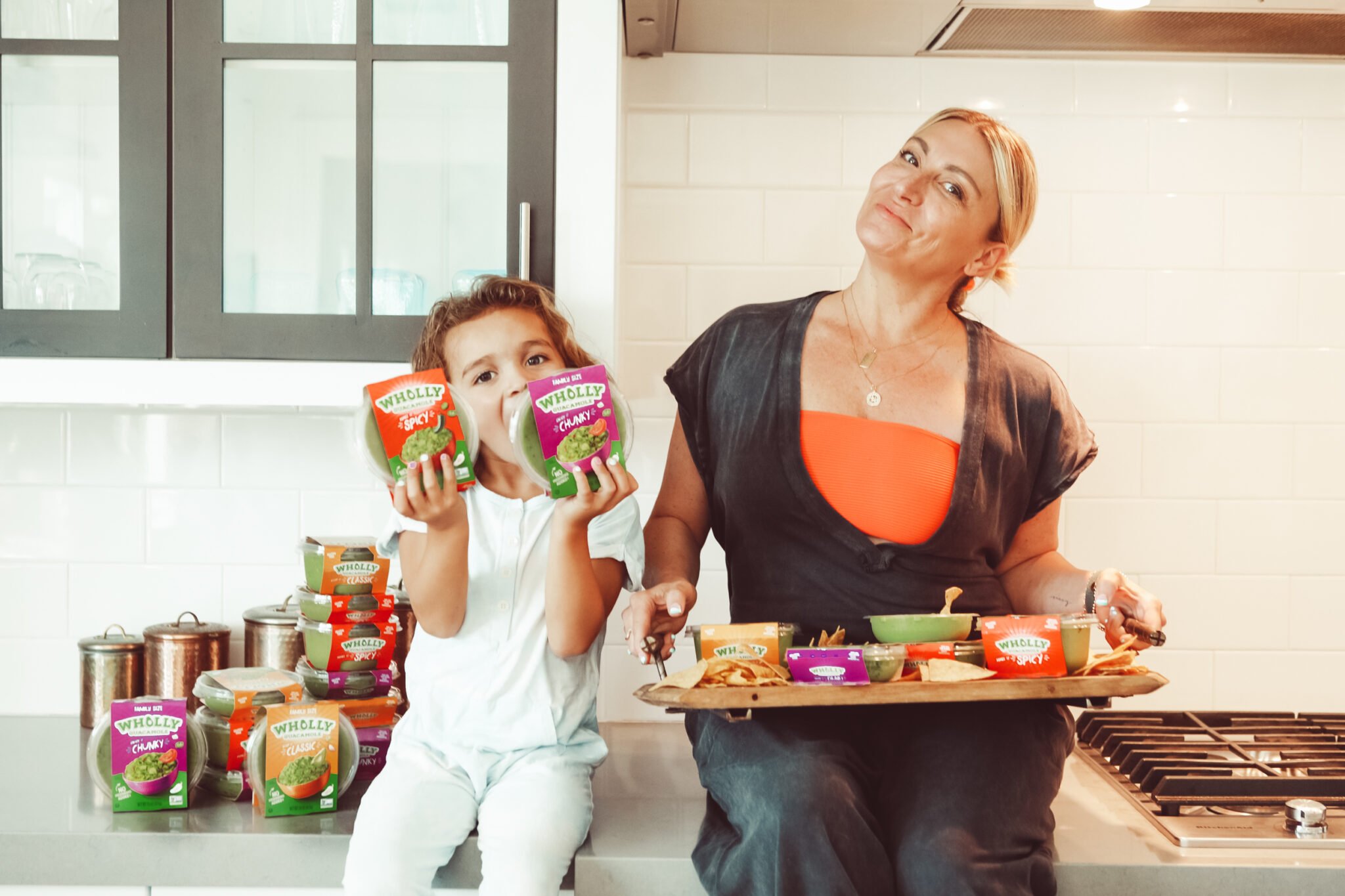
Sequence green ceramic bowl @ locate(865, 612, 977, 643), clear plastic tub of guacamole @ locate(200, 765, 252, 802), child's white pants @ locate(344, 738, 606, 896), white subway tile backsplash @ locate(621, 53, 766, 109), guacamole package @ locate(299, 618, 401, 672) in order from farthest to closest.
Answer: white subway tile backsplash @ locate(621, 53, 766, 109)
guacamole package @ locate(299, 618, 401, 672)
clear plastic tub of guacamole @ locate(200, 765, 252, 802)
green ceramic bowl @ locate(865, 612, 977, 643)
child's white pants @ locate(344, 738, 606, 896)

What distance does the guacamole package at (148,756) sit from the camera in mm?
1368

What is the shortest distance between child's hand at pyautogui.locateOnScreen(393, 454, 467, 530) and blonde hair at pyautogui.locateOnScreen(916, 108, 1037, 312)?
79 centimetres

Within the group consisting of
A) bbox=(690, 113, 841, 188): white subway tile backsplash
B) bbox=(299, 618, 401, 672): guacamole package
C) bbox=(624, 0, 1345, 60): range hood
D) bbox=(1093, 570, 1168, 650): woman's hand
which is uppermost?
bbox=(624, 0, 1345, 60): range hood

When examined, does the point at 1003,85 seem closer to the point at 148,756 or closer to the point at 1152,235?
the point at 1152,235

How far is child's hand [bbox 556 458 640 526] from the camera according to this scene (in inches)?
50.0

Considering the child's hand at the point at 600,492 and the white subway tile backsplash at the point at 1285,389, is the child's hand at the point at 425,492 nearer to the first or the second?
the child's hand at the point at 600,492

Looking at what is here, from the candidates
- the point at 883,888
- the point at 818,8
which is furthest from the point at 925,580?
the point at 818,8

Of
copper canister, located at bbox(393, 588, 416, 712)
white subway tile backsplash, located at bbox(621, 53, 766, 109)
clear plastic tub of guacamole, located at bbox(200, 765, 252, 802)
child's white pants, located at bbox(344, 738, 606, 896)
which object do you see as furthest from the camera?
white subway tile backsplash, located at bbox(621, 53, 766, 109)

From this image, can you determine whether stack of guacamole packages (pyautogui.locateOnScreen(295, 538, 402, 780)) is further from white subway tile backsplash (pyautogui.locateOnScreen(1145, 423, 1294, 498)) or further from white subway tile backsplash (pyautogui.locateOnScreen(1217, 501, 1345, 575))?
white subway tile backsplash (pyautogui.locateOnScreen(1217, 501, 1345, 575))

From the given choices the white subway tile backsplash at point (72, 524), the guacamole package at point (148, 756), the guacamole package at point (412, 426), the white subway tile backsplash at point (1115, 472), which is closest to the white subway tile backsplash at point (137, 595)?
the white subway tile backsplash at point (72, 524)

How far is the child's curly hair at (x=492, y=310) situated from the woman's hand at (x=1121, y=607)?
0.69 metres

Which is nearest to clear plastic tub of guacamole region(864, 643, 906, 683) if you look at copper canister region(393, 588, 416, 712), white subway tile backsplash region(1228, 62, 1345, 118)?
copper canister region(393, 588, 416, 712)

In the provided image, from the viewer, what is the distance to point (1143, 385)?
1875mm

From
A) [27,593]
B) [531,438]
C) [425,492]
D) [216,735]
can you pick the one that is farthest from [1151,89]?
Result: [27,593]
